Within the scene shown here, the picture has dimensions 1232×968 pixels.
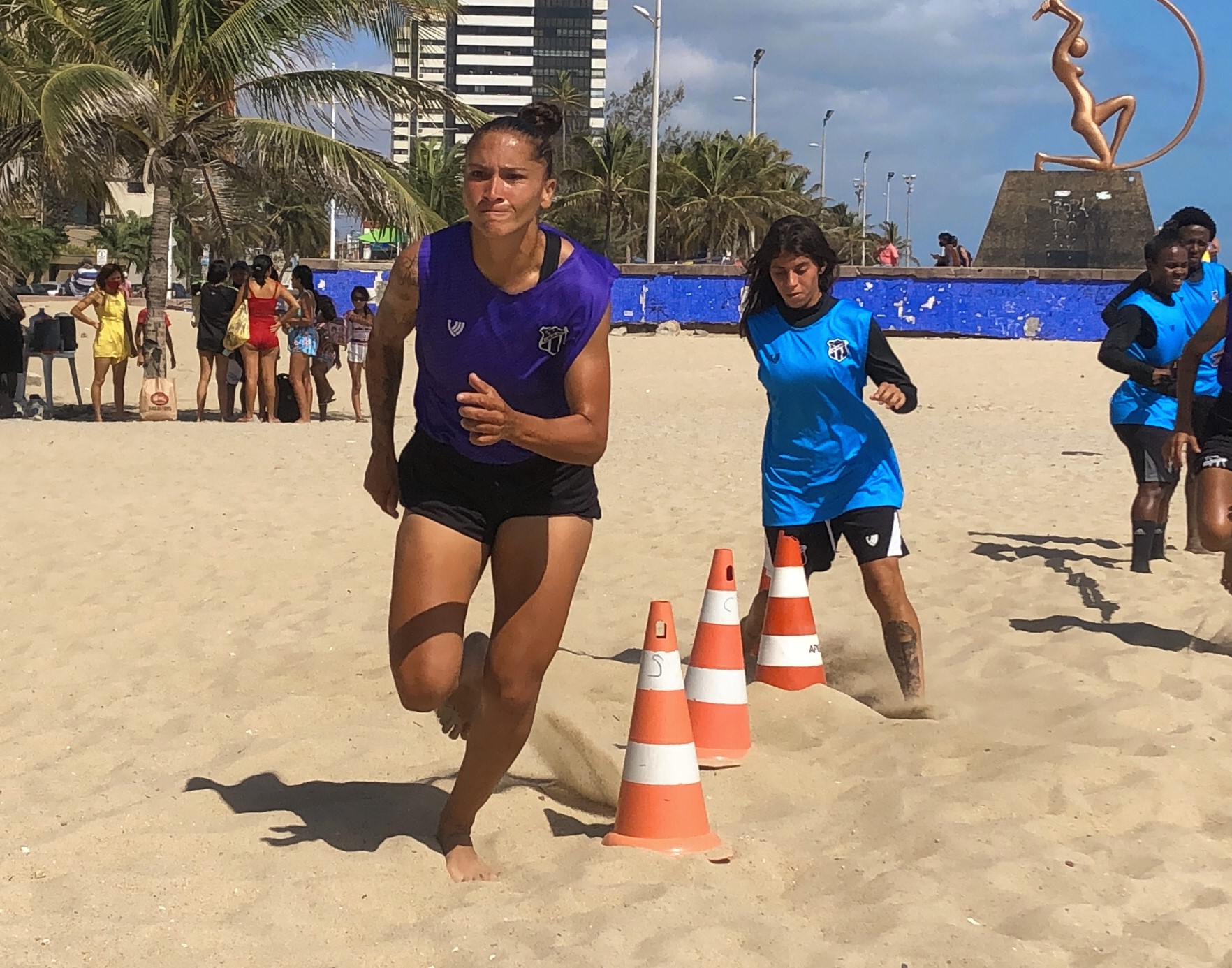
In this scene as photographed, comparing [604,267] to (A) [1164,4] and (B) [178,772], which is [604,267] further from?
(A) [1164,4]

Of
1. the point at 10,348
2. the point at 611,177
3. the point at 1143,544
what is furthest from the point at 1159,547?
the point at 611,177

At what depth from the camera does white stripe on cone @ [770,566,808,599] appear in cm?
554

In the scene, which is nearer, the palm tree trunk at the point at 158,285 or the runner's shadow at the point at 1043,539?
the runner's shadow at the point at 1043,539

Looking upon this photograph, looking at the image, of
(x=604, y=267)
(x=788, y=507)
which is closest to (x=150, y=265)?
(x=788, y=507)

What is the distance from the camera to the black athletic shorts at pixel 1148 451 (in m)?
7.84

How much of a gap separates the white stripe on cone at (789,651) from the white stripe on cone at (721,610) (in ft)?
1.90

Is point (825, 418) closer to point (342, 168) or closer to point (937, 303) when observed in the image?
point (342, 168)

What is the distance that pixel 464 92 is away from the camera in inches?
7087

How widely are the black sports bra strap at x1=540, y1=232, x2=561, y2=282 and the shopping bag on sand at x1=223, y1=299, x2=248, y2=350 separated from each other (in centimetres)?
1237

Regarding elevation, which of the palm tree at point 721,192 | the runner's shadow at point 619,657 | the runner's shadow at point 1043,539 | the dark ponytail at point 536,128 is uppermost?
the palm tree at point 721,192

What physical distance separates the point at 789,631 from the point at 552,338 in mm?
2337

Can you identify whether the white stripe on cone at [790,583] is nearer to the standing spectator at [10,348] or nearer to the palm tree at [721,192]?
the standing spectator at [10,348]

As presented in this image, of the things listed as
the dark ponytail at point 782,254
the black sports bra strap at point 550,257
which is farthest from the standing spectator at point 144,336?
the black sports bra strap at point 550,257

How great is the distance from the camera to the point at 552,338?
3.53 metres
